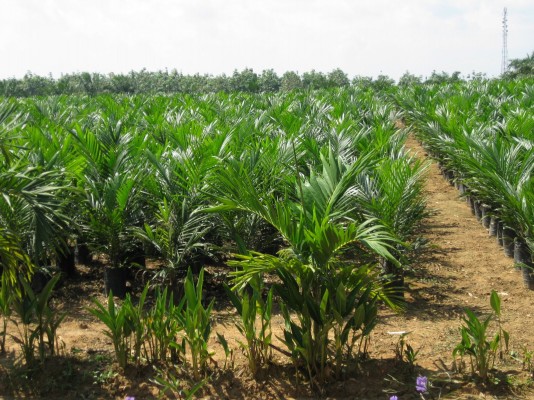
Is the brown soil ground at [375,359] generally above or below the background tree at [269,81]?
below

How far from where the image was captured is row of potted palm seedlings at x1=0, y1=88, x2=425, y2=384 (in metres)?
3.53

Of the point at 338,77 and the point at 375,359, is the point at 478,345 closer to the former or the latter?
the point at 375,359

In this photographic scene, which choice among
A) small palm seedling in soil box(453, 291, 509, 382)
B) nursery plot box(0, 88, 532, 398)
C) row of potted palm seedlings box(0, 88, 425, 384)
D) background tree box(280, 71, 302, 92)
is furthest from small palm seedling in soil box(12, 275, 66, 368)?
background tree box(280, 71, 302, 92)

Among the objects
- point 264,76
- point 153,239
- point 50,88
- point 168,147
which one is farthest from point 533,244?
point 264,76

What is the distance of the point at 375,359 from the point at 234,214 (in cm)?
166

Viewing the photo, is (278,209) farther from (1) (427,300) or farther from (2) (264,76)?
(2) (264,76)

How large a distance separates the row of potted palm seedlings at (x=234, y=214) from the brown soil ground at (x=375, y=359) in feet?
0.58

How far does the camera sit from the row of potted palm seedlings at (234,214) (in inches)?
139

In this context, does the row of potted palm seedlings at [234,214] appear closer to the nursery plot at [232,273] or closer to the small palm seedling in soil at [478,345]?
the nursery plot at [232,273]

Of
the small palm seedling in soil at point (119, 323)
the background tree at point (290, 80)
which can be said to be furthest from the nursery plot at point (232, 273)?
the background tree at point (290, 80)

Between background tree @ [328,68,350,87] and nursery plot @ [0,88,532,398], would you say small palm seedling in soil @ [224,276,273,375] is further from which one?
background tree @ [328,68,350,87]

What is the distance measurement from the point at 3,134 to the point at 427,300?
3074mm

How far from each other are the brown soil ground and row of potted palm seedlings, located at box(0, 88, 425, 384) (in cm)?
18

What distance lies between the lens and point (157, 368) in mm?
3684
